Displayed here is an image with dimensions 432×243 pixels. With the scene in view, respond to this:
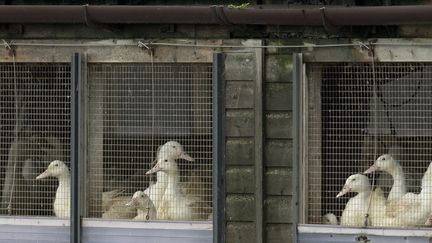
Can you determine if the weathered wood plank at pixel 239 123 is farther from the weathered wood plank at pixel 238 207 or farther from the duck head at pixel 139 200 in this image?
the duck head at pixel 139 200

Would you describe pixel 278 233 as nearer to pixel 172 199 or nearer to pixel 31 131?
pixel 172 199

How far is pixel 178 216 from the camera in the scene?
9078 mm

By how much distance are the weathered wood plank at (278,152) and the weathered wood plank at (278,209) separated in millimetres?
286

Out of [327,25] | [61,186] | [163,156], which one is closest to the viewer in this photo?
[327,25]

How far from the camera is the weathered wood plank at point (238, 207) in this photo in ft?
29.2

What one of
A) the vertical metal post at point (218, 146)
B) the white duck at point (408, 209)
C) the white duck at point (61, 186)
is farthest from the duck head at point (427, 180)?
the white duck at point (61, 186)

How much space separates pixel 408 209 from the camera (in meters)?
8.62

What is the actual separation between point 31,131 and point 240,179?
188 centimetres

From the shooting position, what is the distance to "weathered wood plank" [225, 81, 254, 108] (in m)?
8.88

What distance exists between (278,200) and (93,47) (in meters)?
2.01

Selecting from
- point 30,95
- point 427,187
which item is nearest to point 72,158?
point 30,95

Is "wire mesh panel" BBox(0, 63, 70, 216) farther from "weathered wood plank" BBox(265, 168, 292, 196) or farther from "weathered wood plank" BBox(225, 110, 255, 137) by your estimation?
"weathered wood plank" BBox(265, 168, 292, 196)

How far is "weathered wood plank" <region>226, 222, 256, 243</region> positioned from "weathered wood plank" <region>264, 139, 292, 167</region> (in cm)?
55

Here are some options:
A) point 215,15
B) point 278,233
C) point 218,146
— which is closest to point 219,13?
point 215,15
